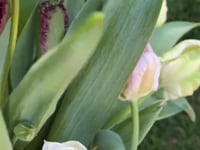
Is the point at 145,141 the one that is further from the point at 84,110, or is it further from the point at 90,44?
the point at 90,44

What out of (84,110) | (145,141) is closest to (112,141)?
A: (84,110)

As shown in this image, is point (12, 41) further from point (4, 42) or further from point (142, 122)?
point (142, 122)

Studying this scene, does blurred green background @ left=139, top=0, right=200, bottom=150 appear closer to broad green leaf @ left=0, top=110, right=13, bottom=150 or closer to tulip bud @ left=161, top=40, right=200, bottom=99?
tulip bud @ left=161, top=40, right=200, bottom=99

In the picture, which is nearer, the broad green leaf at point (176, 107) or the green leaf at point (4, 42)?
the green leaf at point (4, 42)

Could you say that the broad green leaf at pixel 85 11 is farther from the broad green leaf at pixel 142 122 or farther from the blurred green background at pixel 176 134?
the blurred green background at pixel 176 134

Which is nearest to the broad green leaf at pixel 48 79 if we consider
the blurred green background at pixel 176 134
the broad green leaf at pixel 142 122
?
the broad green leaf at pixel 142 122

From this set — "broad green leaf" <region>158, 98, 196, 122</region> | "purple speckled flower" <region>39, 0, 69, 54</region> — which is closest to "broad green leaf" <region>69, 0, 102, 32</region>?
"purple speckled flower" <region>39, 0, 69, 54</region>
